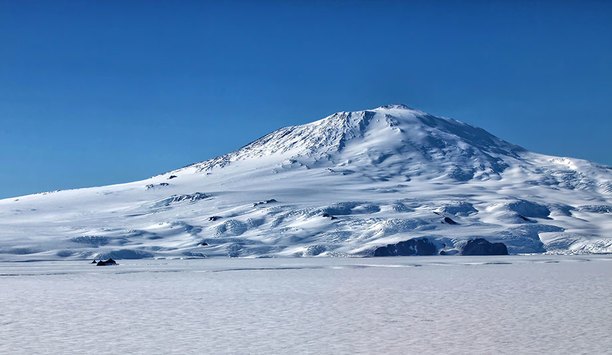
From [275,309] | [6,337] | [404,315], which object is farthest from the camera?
[275,309]

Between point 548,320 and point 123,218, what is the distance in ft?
292

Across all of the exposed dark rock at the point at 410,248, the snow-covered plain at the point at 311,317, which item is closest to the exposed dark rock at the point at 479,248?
the exposed dark rock at the point at 410,248

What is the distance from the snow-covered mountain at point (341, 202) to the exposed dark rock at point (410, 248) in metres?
1.06

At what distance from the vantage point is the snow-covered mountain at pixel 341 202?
79.4 m

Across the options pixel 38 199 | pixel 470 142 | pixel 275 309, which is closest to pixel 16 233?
pixel 38 199

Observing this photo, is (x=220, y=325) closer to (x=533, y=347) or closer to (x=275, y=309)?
(x=275, y=309)

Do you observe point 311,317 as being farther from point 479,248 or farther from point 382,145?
point 382,145

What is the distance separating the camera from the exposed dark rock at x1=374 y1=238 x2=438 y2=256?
71125mm

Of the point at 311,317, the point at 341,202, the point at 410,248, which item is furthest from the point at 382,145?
the point at 311,317

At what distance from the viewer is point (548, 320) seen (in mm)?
18094

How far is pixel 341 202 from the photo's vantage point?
3917 inches

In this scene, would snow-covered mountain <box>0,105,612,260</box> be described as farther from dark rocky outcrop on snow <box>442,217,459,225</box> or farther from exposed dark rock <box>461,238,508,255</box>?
exposed dark rock <box>461,238,508,255</box>

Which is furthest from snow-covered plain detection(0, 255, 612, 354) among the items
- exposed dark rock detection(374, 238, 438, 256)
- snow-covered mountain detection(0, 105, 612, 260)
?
snow-covered mountain detection(0, 105, 612, 260)

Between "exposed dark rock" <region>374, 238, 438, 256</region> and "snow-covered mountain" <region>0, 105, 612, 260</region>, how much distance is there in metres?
1.06
